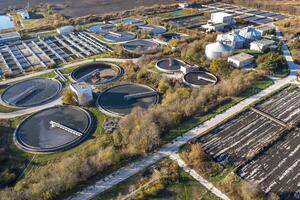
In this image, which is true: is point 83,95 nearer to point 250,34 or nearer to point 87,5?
point 250,34

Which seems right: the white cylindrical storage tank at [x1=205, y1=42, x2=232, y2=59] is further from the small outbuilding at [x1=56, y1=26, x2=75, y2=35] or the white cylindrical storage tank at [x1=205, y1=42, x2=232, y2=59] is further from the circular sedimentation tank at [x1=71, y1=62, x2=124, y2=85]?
the small outbuilding at [x1=56, y1=26, x2=75, y2=35]

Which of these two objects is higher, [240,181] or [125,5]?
[125,5]

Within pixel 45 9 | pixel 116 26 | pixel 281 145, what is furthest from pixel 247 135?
pixel 45 9

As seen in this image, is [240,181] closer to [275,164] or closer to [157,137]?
[275,164]

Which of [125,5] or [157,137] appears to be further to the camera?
[125,5]

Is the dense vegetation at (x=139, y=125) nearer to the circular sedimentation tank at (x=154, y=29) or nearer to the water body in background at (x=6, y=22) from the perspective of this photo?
the circular sedimentation tank at (x=154, y=29)

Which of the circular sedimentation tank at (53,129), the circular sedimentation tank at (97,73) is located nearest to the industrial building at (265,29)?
the circular sedimentation tank at (97,73)
